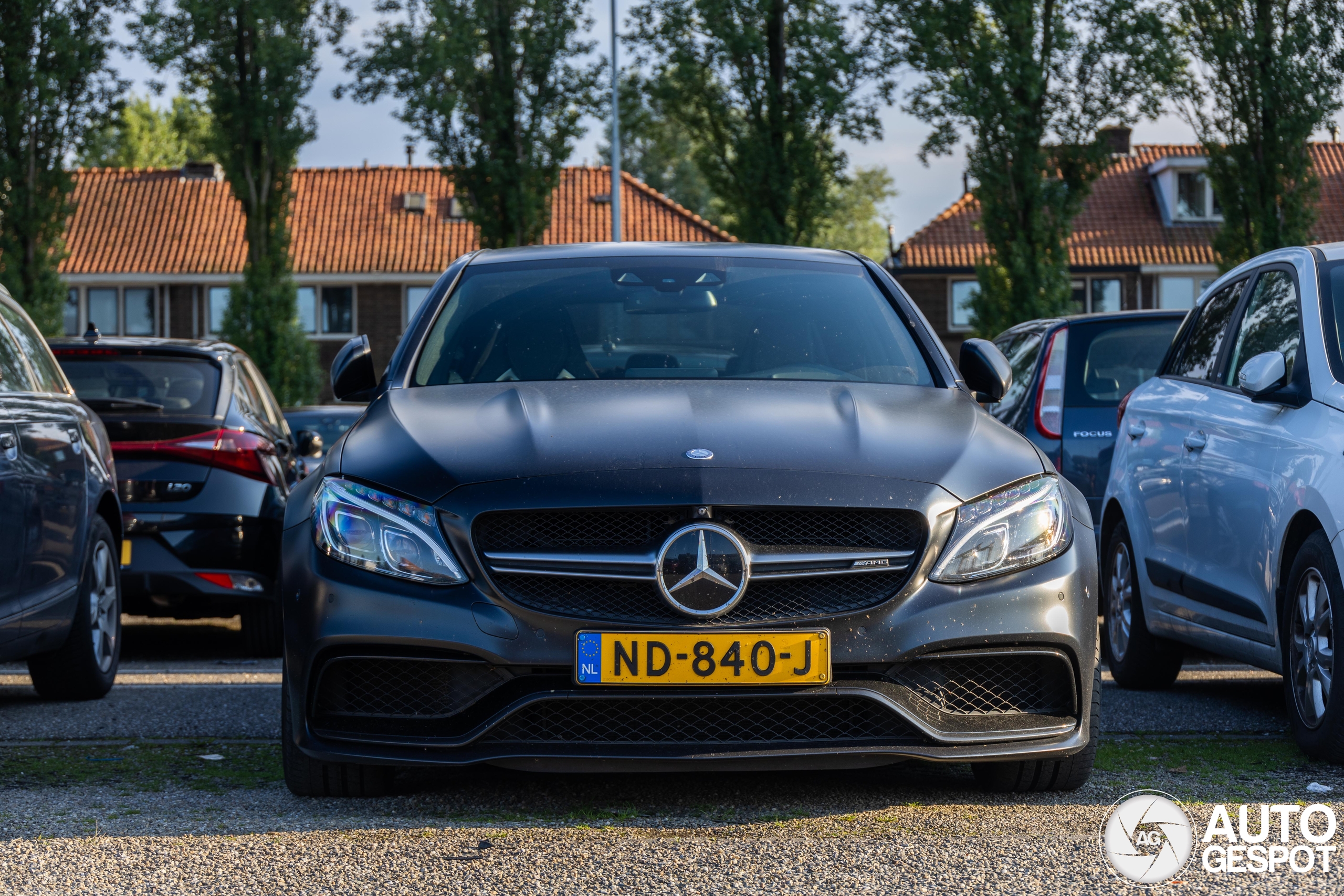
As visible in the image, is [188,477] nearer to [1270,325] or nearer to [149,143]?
[1270,325]

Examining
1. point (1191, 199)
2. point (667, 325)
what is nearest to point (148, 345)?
point (667, 325)

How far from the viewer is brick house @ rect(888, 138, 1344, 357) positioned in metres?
46.7

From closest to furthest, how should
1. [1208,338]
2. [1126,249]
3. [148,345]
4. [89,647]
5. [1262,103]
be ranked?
[89,647] < [1208,338] < [148,345] < [1262,103] < [1126,249]

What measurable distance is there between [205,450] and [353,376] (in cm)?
368

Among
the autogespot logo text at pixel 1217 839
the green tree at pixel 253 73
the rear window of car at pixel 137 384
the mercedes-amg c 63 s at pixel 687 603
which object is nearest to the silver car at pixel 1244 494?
the autogespot logo text at pixel 1217 839

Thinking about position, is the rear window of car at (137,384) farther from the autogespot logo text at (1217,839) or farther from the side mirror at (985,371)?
the autogespot logo text at (1217,839)

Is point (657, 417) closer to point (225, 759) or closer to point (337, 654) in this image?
point (337, 654)

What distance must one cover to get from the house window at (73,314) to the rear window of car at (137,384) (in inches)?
1572

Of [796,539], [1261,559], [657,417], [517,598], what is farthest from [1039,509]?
[1261,559]

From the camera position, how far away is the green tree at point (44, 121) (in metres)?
28.3

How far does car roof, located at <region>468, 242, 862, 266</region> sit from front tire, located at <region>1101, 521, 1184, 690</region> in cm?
206

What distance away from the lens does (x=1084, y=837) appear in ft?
13.8

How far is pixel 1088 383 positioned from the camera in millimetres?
9984

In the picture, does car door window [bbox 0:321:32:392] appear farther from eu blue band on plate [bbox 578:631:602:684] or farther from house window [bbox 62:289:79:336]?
house window [bbox 62:289:79:336]
